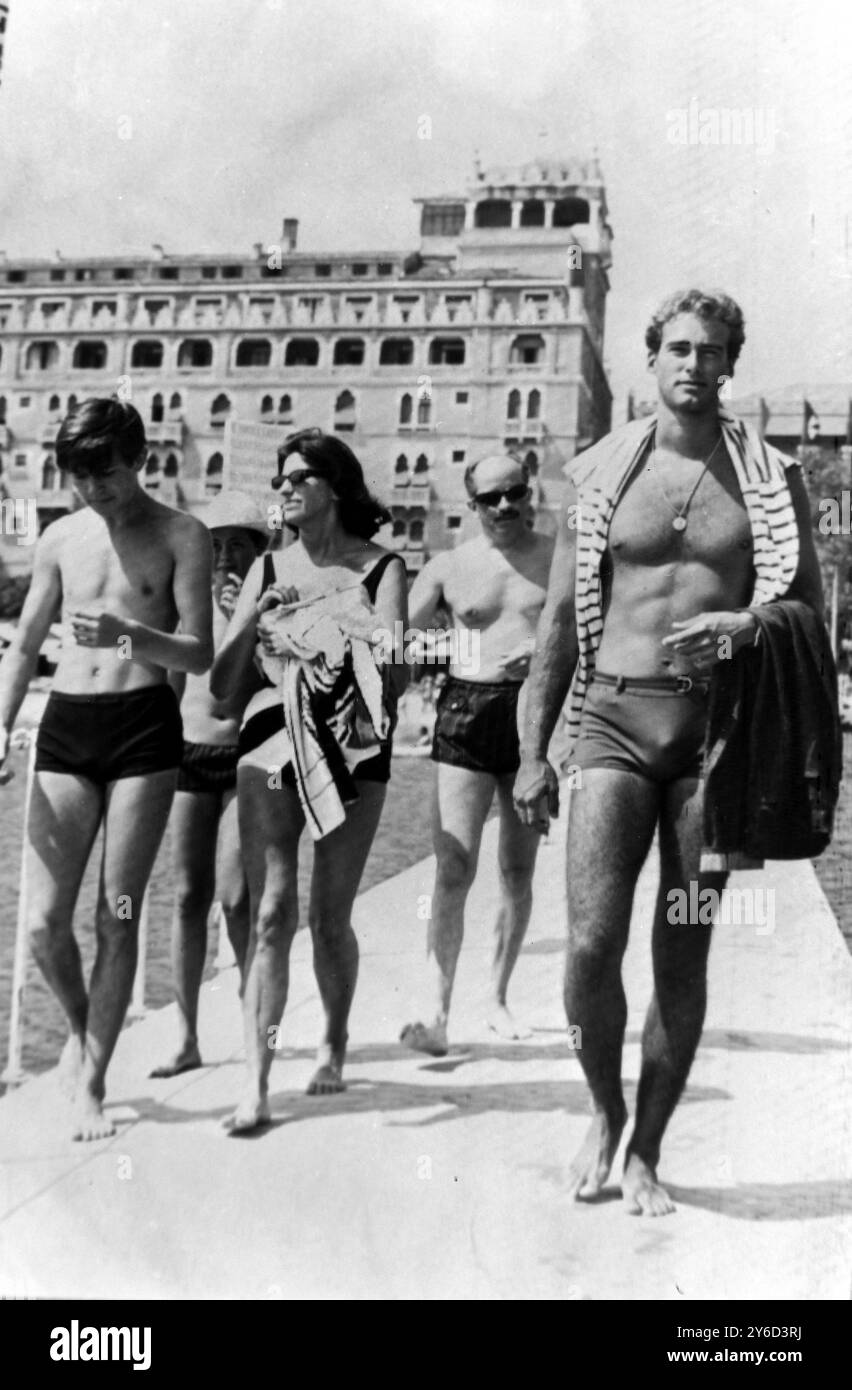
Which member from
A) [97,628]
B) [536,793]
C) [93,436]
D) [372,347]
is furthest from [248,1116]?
[372,347]

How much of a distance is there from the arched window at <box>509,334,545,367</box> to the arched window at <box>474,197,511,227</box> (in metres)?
0.41

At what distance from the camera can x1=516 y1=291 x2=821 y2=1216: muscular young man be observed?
4164mm

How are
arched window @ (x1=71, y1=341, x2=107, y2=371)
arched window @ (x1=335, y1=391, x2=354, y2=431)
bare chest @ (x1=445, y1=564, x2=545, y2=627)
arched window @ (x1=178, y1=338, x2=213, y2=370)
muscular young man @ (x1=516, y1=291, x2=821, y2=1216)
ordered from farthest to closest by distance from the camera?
arched window @ (x1=335, y1=391, x2=354, y2=431) < arched window @ (x1=178, y1=338, x2=213, y2=370) < arched window @ (x1=71, y1=341, x2=107, y2=371) < bare chest @ (x1=445, y1=564, x2=545, y2=627) < muscular young man @ (x1=516, y1=291, x2=821, y2=1216)

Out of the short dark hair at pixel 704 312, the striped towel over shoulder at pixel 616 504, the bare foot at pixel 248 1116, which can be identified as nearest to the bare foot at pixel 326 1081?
the bare foot at pixel 248 1116

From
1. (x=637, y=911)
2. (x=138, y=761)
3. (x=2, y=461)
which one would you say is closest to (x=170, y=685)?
(x=138, y=761)

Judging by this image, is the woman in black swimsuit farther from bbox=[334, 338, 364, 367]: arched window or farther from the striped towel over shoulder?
bbox=[334, 338, 364, 367]: arched window

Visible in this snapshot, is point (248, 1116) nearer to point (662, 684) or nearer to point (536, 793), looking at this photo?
point (536, 793)

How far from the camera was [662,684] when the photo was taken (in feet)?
13.8

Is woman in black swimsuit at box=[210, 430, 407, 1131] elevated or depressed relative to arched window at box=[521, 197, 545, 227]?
depressed

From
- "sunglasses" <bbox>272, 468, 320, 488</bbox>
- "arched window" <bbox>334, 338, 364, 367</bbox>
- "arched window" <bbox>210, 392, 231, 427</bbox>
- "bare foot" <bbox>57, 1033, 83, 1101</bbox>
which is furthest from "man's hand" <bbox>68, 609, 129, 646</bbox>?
"arched window" <bbox>334, 338, 364, 367</bbox>

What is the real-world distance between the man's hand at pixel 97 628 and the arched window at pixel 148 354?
1563 mm

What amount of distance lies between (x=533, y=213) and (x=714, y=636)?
198 cm

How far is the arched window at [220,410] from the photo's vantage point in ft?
19.9
